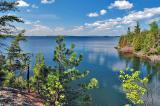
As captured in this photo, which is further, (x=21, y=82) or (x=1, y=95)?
(x=21, y=82)

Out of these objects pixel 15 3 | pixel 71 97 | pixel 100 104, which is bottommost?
pixel 100 104

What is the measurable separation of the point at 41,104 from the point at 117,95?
24.5 metres

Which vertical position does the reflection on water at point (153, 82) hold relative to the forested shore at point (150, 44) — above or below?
below

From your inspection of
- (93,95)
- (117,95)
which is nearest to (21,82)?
(93,95)

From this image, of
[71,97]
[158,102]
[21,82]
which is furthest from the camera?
[21,82]

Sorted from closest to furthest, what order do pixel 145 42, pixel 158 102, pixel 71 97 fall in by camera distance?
1. pixel 71 97
2. pixel 158 102
3. pixel 145 42

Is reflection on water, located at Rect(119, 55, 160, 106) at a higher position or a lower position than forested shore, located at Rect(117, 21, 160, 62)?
lower

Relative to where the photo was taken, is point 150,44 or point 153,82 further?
point 150,44

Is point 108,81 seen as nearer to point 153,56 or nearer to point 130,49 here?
point 153,56

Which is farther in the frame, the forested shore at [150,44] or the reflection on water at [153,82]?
the forested shore at [150,44]

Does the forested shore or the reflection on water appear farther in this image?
the forested shore

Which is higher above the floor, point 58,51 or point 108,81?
point 58,51

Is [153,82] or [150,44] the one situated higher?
[150,44]

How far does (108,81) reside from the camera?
87.5 meters
